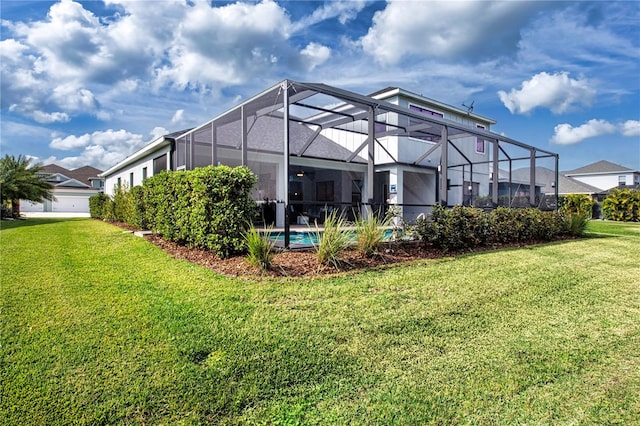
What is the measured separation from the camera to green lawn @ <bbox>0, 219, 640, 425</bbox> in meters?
2.34

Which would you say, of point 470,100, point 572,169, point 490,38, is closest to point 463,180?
point 470,100

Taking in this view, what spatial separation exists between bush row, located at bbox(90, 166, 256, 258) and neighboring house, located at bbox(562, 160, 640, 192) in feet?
147

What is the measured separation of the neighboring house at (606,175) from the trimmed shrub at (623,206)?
62.4ft

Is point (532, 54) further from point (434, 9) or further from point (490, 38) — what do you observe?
point (434, 9)

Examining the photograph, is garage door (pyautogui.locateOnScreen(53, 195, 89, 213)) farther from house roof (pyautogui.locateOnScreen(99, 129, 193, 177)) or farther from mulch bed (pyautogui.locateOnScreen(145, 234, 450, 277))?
mulch bed (pyautogui.locateOnScreen(145, 234, 450, 277))

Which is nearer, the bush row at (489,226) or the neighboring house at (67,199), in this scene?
the bush row at (489,226)

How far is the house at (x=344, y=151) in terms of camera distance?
8.43 meters

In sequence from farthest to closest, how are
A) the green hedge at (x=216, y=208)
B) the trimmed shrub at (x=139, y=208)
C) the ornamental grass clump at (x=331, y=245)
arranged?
the trimmed shrub at (x=139, y=208), the green hedge at (x=216, y=208), the ornamental grass clump at (x=331, y=245)

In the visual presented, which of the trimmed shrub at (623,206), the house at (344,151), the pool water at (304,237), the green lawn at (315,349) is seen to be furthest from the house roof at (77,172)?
the trimmed shrub at (623,206)

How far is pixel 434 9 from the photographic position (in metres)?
9.13

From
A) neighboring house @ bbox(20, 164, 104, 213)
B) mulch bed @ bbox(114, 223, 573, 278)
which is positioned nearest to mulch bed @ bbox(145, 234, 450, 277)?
mulch bed @ bbox(114, 223, 573, 278)

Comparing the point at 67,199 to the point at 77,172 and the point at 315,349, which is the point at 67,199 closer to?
→ the point at 77,172

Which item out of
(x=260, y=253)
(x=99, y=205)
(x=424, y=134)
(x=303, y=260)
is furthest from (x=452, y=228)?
(x=99, y=205)

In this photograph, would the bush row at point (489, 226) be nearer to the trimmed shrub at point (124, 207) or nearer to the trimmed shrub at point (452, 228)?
the trimmed shrub at point (452, 228)
